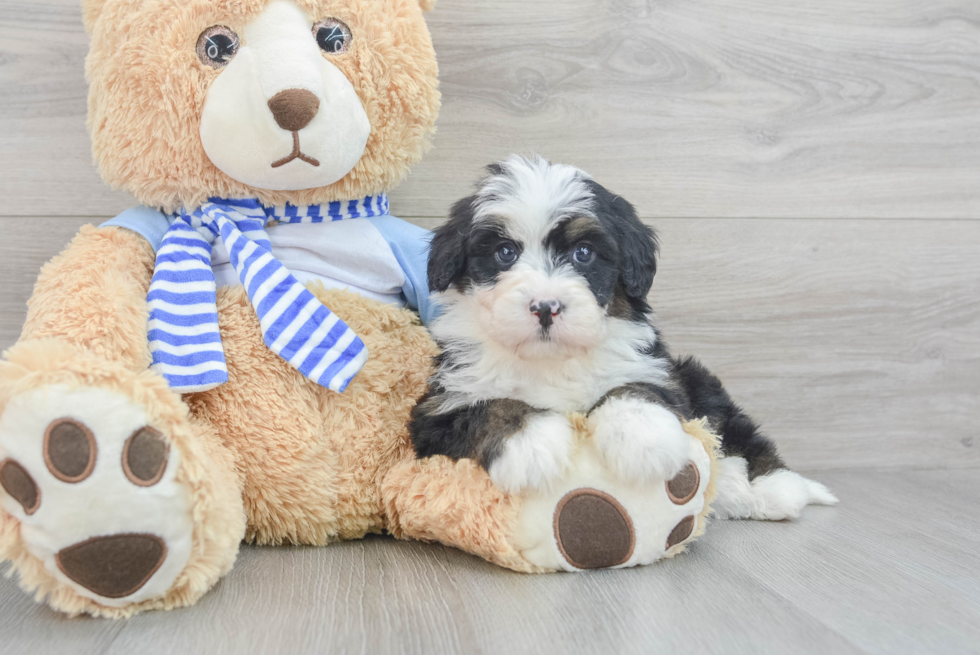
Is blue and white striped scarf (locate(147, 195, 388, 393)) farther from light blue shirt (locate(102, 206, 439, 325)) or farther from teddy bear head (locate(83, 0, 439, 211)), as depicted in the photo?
light blue shirt (locate(102, 206, 439, 325))

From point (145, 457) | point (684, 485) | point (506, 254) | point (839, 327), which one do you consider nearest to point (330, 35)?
point (506, 254)

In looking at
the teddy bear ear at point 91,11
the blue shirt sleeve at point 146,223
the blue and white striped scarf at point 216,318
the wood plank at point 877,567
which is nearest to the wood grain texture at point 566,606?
the wood plank at point 877,567

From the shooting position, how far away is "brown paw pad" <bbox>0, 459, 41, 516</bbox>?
116 centimetres

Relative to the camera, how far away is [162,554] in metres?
1.22

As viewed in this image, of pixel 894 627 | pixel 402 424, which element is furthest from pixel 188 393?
pixel 894 627

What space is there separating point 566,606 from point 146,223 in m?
1.20

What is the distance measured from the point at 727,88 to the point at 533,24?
637mm

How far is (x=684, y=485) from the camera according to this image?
1448 millimetres

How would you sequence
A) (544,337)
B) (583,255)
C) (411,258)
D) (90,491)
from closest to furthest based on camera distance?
(90,491) → (544,337) → (583,255) → (411,258)

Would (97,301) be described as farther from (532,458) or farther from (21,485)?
(532,458)

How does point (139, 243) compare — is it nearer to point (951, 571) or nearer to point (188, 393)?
point (188, 393)

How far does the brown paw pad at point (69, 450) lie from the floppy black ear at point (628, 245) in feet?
3.29

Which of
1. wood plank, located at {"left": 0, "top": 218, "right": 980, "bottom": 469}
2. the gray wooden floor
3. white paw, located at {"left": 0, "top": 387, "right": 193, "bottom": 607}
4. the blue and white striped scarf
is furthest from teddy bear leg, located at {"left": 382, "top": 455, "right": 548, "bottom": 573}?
wood plank, located at {"left": 0, "top": 218, "right": 980, "bottom": 469}

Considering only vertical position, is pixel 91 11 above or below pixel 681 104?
below
